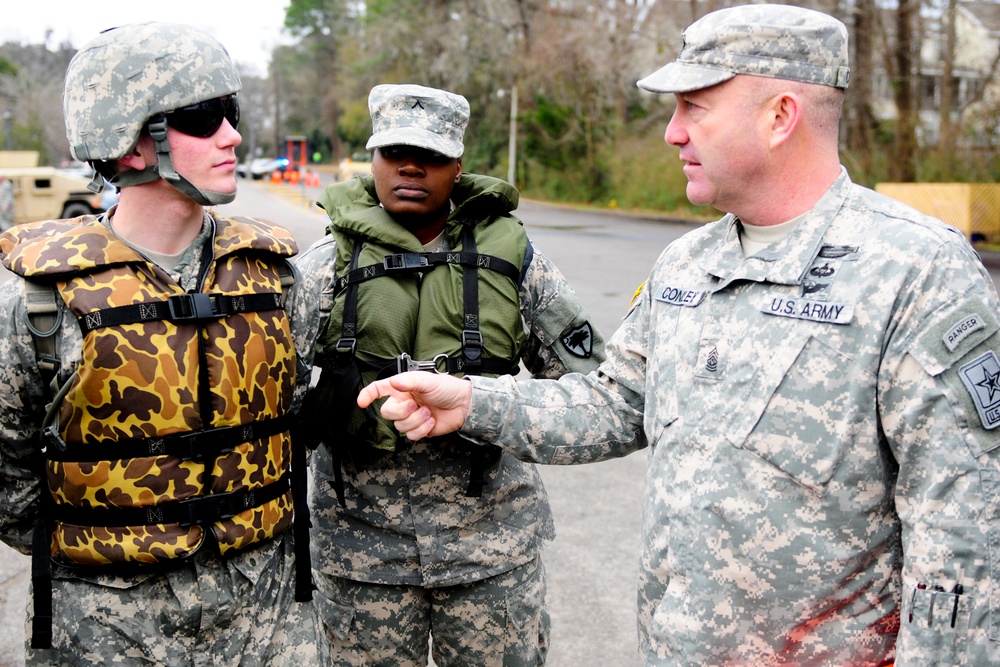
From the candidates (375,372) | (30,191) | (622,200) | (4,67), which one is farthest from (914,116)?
(4,67)

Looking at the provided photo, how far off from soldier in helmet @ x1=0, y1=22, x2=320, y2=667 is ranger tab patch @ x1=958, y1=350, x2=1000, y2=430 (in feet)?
4.85

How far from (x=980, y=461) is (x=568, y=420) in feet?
3.07

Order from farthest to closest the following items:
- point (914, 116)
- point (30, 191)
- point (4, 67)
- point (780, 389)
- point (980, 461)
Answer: point (4, 67) < point (914, 116) < point (30, 191) < point (780, 389) < point (980, 461)

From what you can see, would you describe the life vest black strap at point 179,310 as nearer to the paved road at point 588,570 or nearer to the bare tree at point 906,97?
the paved road at point 588,570

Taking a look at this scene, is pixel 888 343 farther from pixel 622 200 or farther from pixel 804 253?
pixel 622 200

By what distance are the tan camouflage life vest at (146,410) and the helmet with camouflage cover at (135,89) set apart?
0.58 ft

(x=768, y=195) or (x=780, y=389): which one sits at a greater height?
(x=768, y=195)

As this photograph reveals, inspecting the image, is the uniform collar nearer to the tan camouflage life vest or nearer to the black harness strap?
the black harness strap

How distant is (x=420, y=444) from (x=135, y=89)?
118 centimetres

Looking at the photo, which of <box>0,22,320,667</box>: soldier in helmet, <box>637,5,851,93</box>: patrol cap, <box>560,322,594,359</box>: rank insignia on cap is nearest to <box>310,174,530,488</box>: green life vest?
<box>560,322,594,359</box>: rank insignia on cap

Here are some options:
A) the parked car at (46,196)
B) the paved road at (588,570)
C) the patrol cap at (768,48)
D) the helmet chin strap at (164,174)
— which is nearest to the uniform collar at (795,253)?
the patrol cap at (768,48)

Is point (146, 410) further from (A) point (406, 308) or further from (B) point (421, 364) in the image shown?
(A) point (406, 308)

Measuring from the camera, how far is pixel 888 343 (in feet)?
5.97

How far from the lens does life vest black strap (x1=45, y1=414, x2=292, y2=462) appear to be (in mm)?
2148
